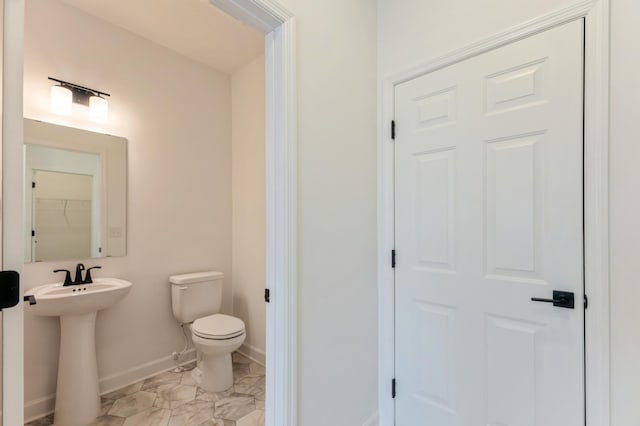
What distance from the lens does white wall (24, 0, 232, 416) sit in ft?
6.24

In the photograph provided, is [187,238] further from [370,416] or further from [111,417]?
[370,416]

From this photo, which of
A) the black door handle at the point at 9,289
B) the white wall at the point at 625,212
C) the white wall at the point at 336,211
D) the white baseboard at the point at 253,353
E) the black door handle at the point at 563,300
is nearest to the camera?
the black door handle at the point at 9,289

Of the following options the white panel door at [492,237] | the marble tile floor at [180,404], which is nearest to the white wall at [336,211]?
the white panel door at [492,237]

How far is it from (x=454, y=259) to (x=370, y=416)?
3.45ft

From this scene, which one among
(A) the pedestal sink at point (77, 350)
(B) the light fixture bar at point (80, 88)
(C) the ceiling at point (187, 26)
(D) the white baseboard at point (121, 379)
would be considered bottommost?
(D) the white baseboard at point (121, 379)

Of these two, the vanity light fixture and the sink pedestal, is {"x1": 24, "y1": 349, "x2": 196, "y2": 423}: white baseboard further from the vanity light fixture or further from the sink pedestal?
the vanity light fixture

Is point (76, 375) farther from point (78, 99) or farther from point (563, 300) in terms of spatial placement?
point (563, 300)

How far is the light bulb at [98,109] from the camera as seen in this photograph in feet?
6.86

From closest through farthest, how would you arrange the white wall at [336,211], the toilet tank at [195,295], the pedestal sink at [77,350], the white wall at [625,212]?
the white wall at [625,212]
the white wall at [336,211]
the pedestal sink at [77,350]
the toilet tank at [195,295]

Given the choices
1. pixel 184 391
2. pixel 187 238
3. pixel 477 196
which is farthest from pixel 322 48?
pixel 184 391

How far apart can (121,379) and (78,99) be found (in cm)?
212

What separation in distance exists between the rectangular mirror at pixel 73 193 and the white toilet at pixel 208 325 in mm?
577

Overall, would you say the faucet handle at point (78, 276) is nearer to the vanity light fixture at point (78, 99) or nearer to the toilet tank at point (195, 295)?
the toilet tank at point (195, 295)

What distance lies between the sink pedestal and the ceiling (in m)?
2.15
